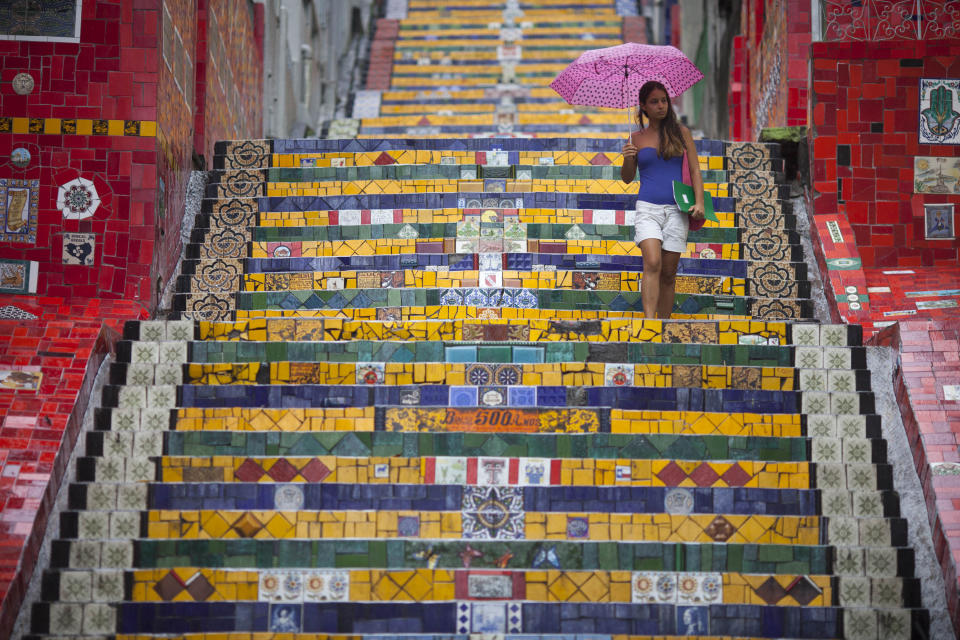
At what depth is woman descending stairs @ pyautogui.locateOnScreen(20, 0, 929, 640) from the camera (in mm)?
6109

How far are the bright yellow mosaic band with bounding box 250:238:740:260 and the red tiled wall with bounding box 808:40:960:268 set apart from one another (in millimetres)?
968

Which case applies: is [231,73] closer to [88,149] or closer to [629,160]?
[88,149]

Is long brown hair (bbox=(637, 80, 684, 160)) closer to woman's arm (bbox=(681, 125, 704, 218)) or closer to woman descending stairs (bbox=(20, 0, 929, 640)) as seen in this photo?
woman's arm (bbox=(681, 125, 704, 218))

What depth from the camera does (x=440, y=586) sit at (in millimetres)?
6164

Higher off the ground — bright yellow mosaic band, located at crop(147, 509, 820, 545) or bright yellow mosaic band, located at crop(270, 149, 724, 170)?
bright yellow mosaic band, located at crop(270, 149, 724, 170)

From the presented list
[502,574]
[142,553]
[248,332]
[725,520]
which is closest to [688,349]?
[725,520]

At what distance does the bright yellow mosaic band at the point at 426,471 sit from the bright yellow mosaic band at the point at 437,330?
108cm

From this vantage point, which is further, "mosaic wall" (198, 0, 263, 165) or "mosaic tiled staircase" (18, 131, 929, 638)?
"mosaic wall" (198, 0, 263, 165)

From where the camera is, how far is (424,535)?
6.37 metres

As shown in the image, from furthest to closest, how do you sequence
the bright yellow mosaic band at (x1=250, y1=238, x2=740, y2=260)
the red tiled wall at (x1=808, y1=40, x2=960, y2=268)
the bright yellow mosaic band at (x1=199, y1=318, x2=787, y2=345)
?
the red tiled wall at (x1=808, y1=40, x2=960, y2=268) < the bright yellow mosaic band at (x1=250, y1=238, x2=740, y2=260) < the bright yellow mosaic band at (x1=199, y1=318, x2=787, y2=345)

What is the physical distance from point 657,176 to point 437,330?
4.95 feet

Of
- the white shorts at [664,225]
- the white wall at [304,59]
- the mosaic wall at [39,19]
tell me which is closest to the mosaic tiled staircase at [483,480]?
the white shorts at [664,225]

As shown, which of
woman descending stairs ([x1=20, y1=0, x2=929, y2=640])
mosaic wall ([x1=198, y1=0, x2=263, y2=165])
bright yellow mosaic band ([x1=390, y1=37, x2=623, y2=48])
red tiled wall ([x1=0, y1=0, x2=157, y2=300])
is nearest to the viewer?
woman descending stairs ([x1=20, y1=0, x2=929, y2=640])

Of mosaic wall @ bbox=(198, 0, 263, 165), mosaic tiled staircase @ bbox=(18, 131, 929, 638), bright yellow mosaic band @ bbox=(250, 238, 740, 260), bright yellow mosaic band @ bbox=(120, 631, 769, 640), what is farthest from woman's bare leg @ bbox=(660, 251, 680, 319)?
mosaic wall @ bbox=(198, 0, 263, 165)
